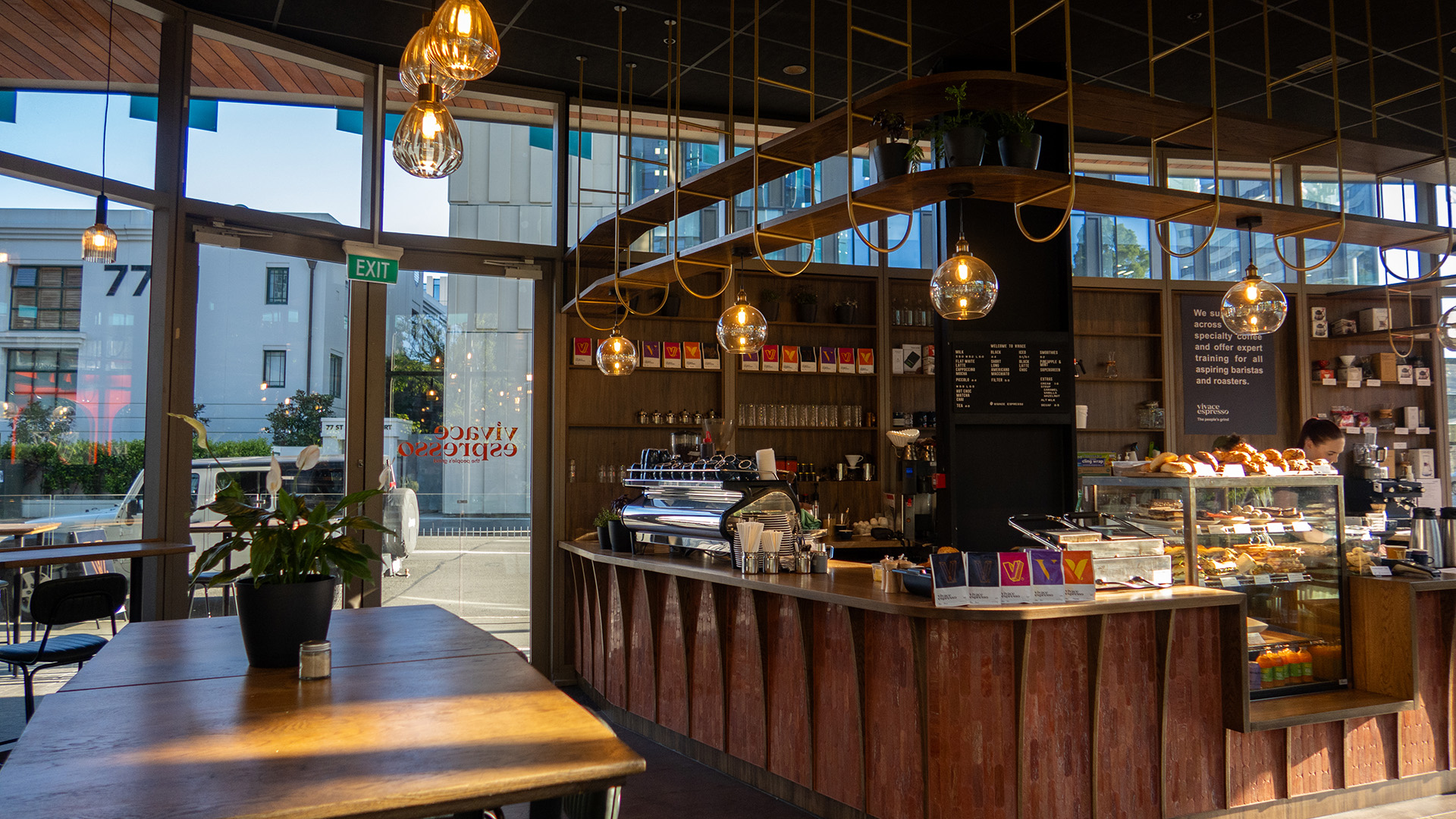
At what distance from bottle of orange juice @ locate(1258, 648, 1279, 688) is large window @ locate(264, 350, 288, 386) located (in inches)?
222

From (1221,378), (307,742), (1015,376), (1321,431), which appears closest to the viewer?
(307,742)

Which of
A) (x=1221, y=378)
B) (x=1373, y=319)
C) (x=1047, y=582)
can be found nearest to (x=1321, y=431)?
(x=1221, y=378)

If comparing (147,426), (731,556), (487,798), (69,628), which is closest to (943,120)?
(731,556)

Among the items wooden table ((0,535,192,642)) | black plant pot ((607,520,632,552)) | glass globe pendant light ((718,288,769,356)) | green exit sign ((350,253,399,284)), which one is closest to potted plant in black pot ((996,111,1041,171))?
glass globe pendant light ((718,288,769,356))

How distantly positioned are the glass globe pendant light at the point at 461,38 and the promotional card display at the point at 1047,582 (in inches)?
94.0

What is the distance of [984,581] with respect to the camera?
3215 mm

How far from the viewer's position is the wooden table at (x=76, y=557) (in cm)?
433

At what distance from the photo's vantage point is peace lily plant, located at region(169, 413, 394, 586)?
228 centimetres

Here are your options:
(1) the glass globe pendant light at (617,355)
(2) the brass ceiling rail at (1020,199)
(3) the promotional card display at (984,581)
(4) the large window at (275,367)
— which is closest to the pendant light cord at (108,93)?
(4) the large window at (275,367)

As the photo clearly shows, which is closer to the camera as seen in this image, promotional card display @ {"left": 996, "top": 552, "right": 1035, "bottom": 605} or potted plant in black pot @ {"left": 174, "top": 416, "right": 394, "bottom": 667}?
potted plant in black pot @ {"left": 174, "top": 416, "right": 394, "bottom": 667}

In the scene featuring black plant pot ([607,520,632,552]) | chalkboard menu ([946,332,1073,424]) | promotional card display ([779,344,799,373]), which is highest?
promotional card display ([779,344,799,373])

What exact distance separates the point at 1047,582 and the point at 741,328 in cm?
210

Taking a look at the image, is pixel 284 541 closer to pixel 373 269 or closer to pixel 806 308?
pixel 373 269

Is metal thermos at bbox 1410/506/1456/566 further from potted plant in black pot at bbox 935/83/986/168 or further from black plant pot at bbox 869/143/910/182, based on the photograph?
black plant pot at bbox 869/143/910/182
